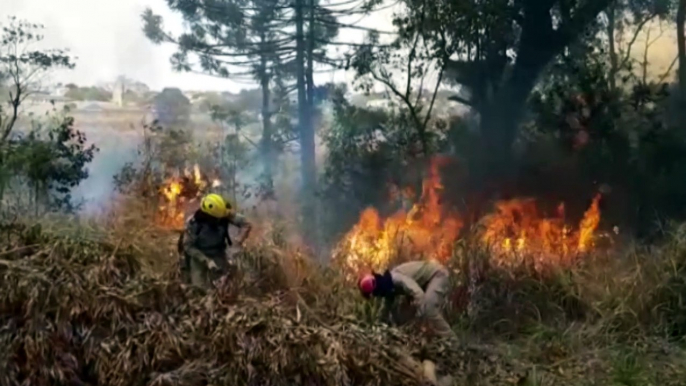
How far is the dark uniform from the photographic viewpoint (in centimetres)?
627

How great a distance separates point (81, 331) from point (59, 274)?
462mm

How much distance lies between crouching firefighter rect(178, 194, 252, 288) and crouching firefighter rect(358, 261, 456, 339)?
3.81ft

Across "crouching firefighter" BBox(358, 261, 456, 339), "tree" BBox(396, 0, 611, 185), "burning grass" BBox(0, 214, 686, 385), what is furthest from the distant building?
"crouching firefighter" BBox(358, 261, 456, 339)

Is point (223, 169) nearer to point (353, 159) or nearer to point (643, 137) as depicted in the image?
point (353, 159)

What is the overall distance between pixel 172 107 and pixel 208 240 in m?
2.93

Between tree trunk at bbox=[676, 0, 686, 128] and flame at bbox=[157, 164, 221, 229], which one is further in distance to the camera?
tree trunk at bbox=[676, 0, 686, 128]

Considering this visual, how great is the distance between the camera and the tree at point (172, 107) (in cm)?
881

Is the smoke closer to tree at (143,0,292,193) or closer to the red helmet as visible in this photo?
tree at (143,0,292,193)

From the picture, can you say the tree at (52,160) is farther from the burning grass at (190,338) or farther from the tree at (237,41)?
the burning grass at (190,338)

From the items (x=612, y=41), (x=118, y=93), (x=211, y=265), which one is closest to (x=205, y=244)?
(x=211, y=265)

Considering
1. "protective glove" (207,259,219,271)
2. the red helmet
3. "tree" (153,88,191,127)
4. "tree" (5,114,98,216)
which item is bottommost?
the red helmet

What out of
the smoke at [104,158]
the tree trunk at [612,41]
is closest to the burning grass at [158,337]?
the smoke at [104,158]

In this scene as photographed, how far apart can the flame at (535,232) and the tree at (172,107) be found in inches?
141

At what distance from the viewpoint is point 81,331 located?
5266 millimetres
